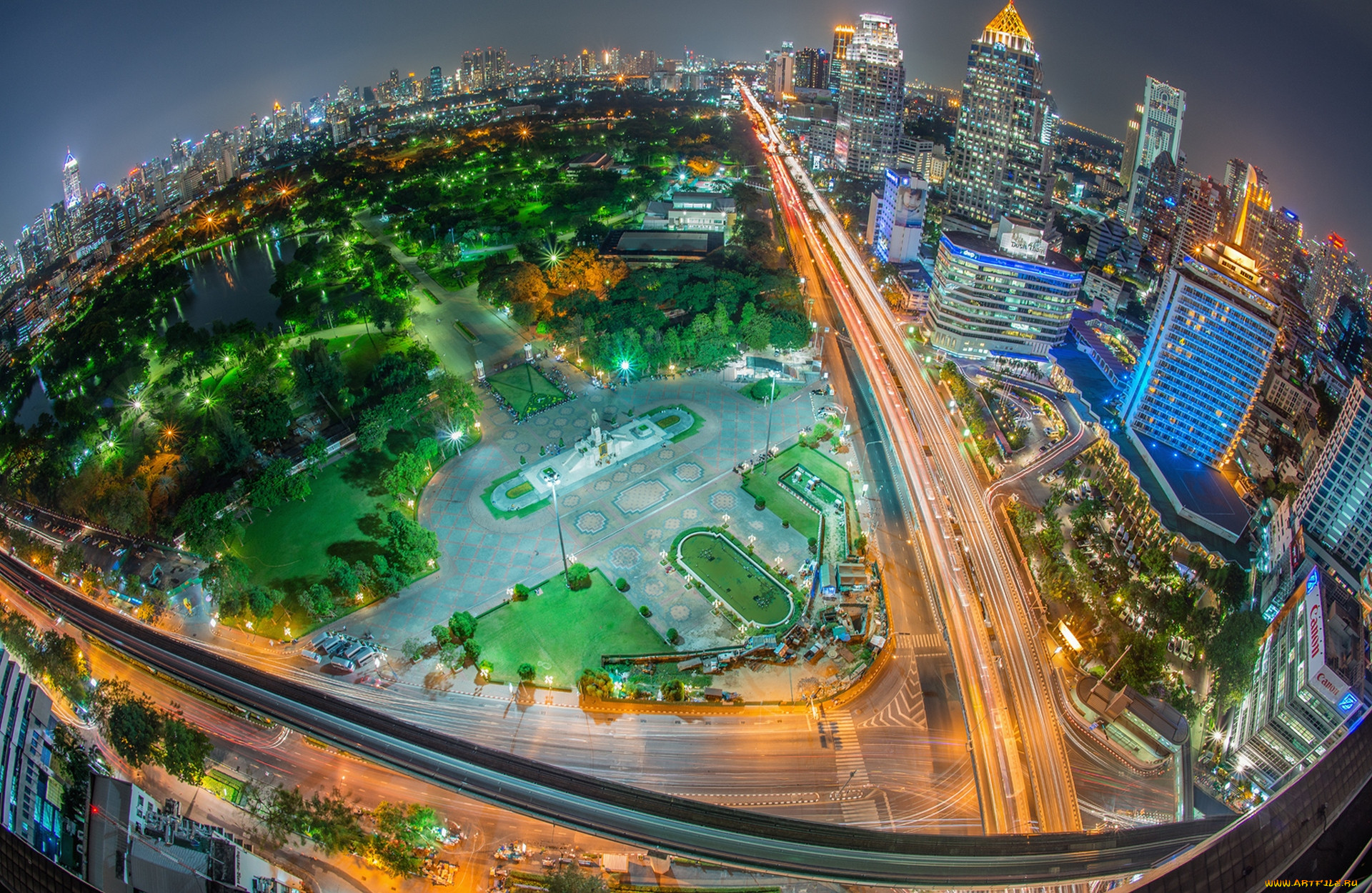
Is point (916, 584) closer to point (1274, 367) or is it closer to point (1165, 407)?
point (1165, 407)

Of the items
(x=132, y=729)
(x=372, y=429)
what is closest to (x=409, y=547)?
(x=372, y=429)

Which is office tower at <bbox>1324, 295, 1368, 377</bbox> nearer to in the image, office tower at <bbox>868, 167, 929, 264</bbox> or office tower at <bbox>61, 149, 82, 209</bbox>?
office tower at <bbox>868, 167, 929, 264</bbox>

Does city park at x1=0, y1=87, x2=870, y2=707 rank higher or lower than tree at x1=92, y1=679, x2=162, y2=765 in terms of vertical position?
higher

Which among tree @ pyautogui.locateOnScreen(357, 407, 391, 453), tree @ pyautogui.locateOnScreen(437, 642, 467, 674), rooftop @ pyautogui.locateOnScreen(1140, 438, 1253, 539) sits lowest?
tree @ pyautogui.locateOnScreen(437, 642, 467, 674)

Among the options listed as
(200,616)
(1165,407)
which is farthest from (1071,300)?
(200,616)

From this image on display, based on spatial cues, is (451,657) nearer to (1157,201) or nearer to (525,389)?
(525,389)

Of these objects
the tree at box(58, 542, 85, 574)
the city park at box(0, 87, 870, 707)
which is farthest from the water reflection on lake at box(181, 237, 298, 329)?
the tree at box(58, 542, 85, 574)

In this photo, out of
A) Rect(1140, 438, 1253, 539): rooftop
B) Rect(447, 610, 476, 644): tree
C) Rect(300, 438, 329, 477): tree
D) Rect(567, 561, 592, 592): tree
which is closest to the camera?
Rect(447, 610, 476, 644): tree
